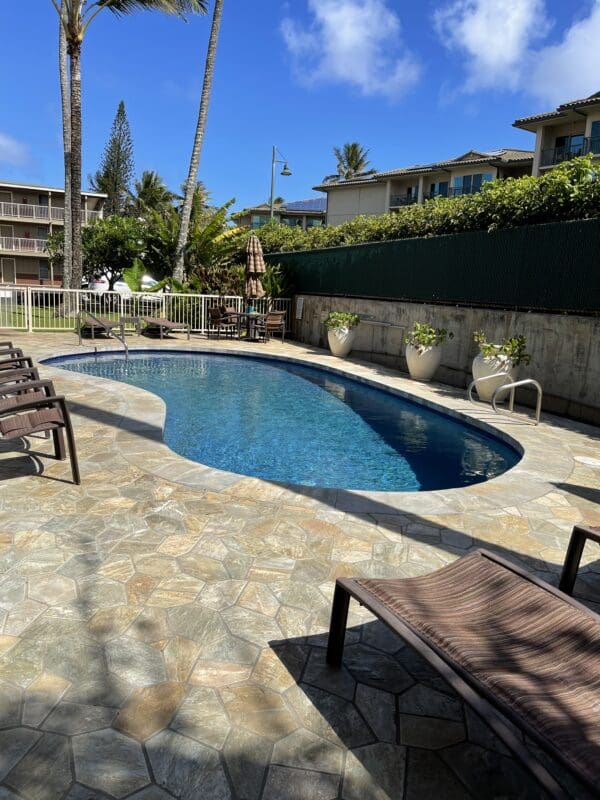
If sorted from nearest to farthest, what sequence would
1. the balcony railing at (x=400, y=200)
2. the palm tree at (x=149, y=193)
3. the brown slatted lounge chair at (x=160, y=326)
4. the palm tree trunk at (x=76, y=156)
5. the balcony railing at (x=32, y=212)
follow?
the brown slatted lounge chair at (x=160, y=326)
the palm tree trunk at (x=76, y=156)
the balcony railing at (x=400, y=200)
the balcony railing at (x=32, y=212)
the palm tree at (x=149, y=193)

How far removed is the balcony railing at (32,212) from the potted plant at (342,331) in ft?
112

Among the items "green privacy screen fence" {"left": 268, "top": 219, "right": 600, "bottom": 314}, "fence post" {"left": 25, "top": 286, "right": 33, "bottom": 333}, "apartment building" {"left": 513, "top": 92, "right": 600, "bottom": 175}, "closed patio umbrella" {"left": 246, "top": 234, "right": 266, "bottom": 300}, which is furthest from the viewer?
"apartment building" {"left": 513, "top": 92, "right": 600, "bottom": 175}

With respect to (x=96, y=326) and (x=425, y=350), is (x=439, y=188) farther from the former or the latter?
(x=425, y=350)

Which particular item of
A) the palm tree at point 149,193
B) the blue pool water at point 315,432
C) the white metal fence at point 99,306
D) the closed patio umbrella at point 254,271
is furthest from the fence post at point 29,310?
the palm tree at point 149,193

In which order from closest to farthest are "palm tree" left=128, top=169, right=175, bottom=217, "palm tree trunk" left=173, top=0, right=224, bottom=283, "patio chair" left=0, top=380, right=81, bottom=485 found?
1. "patio chair" left=0, top=380, right=81, bottom=485
2. "palm tree trunk" left=173, top=0, right=224, bottom=283
3. "palm tree" left=128, top=169, right=175, bottom=217

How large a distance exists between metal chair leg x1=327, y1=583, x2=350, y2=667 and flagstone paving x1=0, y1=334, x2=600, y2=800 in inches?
3.1

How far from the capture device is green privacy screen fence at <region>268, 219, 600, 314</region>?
26.4ft

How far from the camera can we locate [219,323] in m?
16.3

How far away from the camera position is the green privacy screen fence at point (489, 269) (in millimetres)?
8039

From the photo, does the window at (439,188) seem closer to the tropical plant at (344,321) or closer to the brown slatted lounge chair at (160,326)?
the brown slatted lounge chair at (160,326)

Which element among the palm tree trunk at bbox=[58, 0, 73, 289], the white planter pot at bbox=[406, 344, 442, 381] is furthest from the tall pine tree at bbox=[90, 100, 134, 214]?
the white planter pot at bbox=[406, 344, 442, 381]

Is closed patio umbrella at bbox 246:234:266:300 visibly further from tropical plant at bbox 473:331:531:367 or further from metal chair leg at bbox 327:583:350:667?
metal chair leg at bbox 327:583:350:667

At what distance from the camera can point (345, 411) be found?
9.09 metres

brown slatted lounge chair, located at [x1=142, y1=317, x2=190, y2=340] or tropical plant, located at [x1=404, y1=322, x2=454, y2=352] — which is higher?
tropical plant, located at [x1=404, y1=322, x2=454, y2=352]
